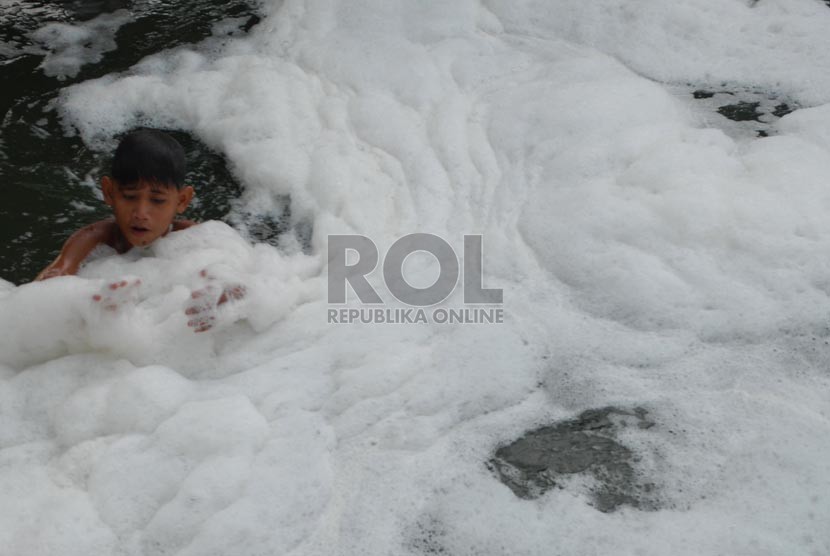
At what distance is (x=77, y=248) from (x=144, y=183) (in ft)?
1.19

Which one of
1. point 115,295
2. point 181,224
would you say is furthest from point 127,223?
point 115,295

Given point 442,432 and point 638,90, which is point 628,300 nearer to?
point 442,432

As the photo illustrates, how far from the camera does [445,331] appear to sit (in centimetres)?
285

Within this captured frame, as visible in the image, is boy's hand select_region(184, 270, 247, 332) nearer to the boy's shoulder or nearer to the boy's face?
the boy's face

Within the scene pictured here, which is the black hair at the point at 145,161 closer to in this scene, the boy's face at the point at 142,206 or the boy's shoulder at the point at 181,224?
the boy's face at the point at 142,206

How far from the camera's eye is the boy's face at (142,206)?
285cm

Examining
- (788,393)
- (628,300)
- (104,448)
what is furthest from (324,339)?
(788,393)

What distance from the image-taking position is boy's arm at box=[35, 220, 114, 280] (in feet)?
9.30

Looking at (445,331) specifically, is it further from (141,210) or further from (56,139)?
(56,139)

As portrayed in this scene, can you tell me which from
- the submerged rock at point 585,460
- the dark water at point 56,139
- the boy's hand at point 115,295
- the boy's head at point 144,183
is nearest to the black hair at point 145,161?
the boy's head at point 144,183

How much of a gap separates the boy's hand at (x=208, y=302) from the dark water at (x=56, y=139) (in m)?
0.73

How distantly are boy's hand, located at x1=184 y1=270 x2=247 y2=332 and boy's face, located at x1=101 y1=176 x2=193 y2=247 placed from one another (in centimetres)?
34

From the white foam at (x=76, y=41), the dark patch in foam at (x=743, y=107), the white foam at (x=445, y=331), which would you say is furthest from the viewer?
the white foam at (x=76, y=41)

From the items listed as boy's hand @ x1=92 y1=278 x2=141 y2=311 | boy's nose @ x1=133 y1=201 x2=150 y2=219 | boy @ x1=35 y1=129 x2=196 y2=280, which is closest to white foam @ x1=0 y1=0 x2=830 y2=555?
boy's hand @ x1=92 y1=278 x2=141 y2=311
